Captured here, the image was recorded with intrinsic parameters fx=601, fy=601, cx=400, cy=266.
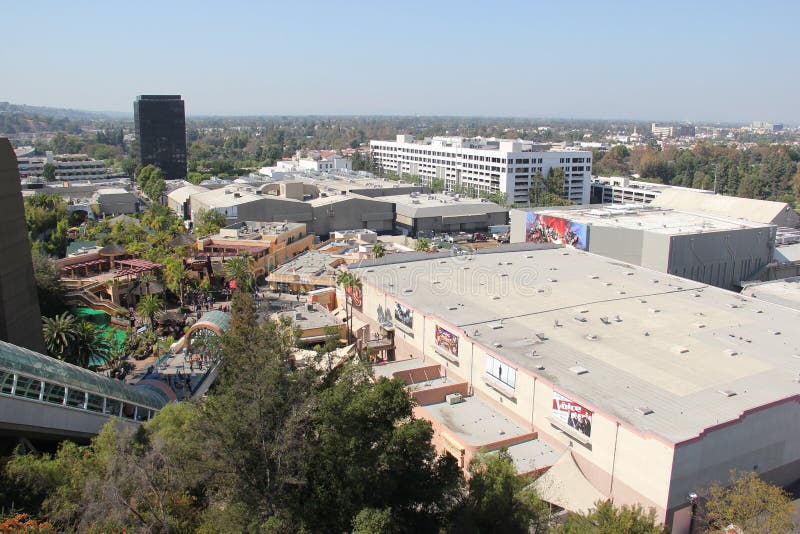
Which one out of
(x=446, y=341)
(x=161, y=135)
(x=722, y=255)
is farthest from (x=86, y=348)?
(x=161, y=135)

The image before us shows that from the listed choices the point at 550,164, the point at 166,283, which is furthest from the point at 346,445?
the point at 550,164

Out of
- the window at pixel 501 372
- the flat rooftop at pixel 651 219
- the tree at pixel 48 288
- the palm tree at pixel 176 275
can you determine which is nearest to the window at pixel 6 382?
the window at pixel 501 372

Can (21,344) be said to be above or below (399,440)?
below

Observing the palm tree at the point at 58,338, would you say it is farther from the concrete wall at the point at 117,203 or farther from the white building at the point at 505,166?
the white building at the point at 505,166

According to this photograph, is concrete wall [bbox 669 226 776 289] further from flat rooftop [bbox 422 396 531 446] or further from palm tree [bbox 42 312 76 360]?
palm tree [bbox 42 312 76 360]

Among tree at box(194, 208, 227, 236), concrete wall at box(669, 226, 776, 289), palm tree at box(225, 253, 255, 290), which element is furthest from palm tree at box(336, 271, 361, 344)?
tree at box(194, 208, 227, 236)

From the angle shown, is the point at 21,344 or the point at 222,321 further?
the point at 222,321

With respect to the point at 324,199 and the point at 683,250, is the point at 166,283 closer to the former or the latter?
the point at 324,199
